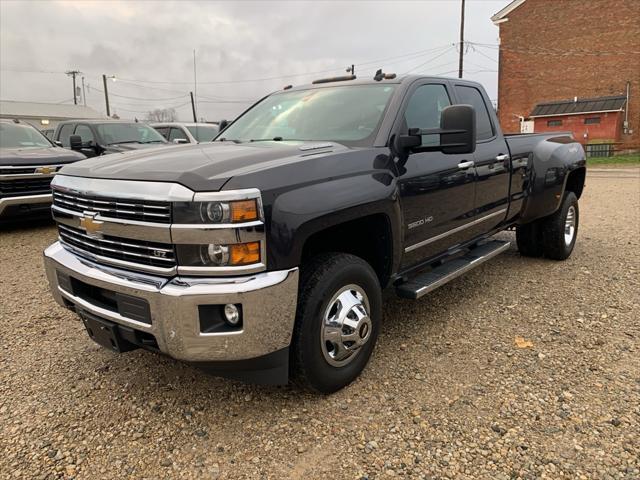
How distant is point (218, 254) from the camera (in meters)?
2.27

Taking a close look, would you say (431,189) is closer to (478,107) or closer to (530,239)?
(478,107)

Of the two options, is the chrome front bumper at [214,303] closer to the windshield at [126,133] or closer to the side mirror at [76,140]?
the side mirror at [76,140]

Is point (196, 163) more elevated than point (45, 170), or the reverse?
point (196, 163)

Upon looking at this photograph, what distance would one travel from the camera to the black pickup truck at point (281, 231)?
89.5 inches

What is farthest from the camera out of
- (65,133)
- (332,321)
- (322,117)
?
(65,133)

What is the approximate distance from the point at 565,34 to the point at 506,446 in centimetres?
3335

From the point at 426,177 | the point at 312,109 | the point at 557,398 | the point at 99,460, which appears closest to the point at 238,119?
the point at 312,109

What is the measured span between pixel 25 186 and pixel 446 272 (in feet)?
20.3

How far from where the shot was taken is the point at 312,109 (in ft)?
12.3

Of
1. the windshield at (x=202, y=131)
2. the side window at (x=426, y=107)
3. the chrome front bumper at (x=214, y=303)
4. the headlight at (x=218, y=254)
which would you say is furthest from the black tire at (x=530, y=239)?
the windshield at (x=202, y=131)

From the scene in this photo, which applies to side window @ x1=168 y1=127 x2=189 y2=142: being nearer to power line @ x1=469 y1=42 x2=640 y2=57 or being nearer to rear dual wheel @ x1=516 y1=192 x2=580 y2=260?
rear dual wheel @ x1=516 y1=192 x2=580 y2=260

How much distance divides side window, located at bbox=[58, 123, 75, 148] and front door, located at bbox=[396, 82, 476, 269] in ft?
29.3

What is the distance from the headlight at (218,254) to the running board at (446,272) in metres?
1.42

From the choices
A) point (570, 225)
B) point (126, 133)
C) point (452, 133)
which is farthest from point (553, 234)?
point (126, 133)
